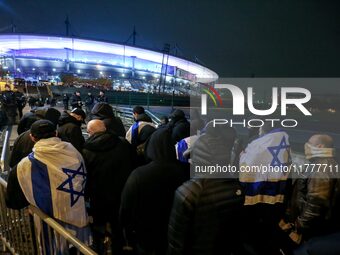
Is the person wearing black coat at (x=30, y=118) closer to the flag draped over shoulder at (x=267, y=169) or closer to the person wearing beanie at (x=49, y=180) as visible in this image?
the person wearing beanie at (x=49, y=180)

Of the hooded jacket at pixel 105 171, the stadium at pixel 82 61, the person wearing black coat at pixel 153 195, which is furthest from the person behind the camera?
the stadium at pixel 82 61

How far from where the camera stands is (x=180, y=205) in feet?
6.18

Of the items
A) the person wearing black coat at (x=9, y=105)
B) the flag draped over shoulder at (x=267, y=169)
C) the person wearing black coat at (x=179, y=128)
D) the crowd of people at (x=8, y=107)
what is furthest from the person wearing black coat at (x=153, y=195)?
the person wearing black coat at (x=9, y=105)

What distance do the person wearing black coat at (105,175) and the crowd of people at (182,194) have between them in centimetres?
1

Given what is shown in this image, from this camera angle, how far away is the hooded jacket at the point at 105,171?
2.96 m

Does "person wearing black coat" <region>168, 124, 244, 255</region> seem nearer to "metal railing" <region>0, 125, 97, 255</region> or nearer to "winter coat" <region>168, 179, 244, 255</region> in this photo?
"winter coat" <region>168, 179, 244, 255</region>

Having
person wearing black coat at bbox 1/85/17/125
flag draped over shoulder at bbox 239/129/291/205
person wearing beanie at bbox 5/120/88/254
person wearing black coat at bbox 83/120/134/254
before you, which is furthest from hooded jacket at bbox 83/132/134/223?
person wearing black coat at bbox 1/85/17/125

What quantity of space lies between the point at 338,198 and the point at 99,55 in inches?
2652

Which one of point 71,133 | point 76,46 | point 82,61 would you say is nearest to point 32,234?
point 71,133

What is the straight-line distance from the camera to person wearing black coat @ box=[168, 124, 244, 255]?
1853 millimetres

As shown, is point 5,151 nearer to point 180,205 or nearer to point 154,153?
point 154,153

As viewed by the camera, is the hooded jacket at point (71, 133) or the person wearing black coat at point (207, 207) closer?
the person wearing black coat at point (207, 207)

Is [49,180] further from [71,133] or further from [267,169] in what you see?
[267,169]

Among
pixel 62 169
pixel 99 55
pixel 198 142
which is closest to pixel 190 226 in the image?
pixel 198 142
